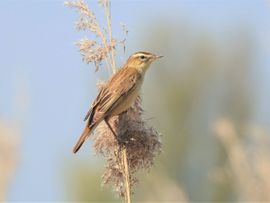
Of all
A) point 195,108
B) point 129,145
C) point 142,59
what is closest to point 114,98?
point 142,59

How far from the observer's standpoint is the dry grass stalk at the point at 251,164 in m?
5.95

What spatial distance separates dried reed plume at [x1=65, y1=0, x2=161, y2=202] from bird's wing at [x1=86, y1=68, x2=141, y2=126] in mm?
265

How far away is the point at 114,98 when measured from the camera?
5.92 meters

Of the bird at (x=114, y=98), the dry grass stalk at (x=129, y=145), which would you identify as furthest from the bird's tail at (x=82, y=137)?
the dry grass stalk at (x=129, y=145)

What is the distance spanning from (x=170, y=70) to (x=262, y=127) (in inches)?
695

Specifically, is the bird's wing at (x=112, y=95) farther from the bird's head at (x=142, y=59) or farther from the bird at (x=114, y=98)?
the bird's head at (x=142, y=59)

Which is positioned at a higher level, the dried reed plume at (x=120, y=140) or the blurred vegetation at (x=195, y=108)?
the dried reed plume at (x=120, y=140)

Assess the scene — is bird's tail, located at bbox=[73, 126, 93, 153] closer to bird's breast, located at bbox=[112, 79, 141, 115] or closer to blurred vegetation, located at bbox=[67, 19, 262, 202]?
bird's breast, located at bbox=[112, 79, 141, 115]

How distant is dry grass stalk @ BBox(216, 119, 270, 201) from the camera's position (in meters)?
5.95

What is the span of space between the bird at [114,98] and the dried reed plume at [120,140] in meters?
0.18

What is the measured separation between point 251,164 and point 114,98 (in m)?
1.45

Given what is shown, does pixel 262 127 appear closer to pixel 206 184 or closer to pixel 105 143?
pixel 105 143

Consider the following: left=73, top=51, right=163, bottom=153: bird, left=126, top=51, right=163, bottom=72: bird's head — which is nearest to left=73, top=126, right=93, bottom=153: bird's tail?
left=73, top=51, right=163, bottom=153: bird

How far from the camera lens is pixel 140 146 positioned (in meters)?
5.18
